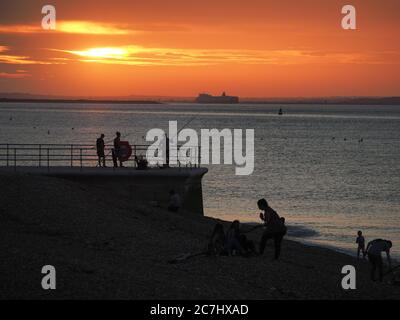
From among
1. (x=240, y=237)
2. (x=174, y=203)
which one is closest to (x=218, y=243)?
(x=240, y=237)

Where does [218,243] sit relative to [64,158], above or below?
below

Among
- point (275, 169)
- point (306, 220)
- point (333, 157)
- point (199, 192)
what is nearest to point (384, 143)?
point (333, 157)

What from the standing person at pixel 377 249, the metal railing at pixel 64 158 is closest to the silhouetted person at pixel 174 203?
the metal railing at pixel 64 158

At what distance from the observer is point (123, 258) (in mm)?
18297

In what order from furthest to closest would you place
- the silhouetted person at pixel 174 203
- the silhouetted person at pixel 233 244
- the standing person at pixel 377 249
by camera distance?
the silhouetted person at pixel 174 203, the standing person at pixel 377 249, the silhouetted person at pixel 233 244

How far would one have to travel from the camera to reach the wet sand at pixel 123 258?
15.4 meters

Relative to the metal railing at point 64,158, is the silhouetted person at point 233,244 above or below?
below

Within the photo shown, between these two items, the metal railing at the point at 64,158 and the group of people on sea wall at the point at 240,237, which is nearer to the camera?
the group of people on sea wall at the point at 240,237

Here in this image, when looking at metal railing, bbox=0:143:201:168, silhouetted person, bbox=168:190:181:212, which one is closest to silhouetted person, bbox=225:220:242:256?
silhouetted person, bbox=168:190:181:212

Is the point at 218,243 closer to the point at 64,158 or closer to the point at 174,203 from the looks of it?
the point at 174,203

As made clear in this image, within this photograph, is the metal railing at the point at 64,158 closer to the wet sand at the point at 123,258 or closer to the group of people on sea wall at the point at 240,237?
the wet sand at the point at 123,258

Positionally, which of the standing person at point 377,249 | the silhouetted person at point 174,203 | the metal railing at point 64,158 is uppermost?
the metal railing at point 64,158

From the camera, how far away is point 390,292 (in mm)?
19906
